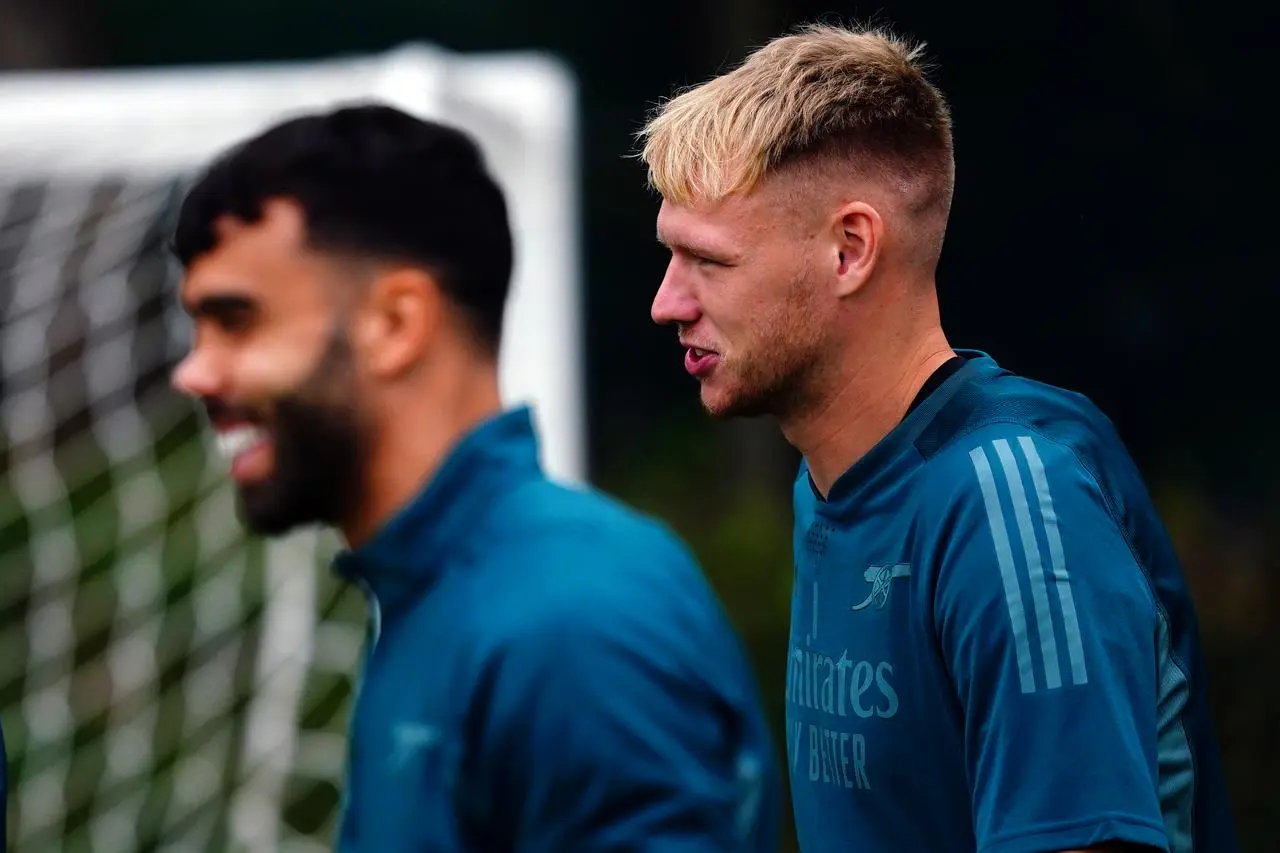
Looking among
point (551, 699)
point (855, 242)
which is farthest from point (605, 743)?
point (855, 242)

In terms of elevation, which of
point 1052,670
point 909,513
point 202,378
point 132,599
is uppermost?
point 202,378

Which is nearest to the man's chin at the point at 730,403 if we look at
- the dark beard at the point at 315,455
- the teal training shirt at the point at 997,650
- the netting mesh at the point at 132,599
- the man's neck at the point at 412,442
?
the teal training shirt at the point at 997,650

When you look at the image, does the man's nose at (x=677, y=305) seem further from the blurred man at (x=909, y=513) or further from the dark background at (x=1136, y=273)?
the dark background at (x=1136, y=273)

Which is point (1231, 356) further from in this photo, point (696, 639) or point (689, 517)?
point (696, 639)

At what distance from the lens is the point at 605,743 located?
134cm

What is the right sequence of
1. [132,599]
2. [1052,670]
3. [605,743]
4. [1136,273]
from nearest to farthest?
1. [605,743]
2. [1052,670]
3. [1136,273]
4. [132,599]

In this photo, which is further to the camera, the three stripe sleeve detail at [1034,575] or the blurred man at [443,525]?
the three stripe sleeve detail at [1034,575]

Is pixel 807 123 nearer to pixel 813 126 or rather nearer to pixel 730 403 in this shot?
pixel 813 126

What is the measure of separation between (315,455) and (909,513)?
53 centimetres

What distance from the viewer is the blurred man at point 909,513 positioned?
1.51m

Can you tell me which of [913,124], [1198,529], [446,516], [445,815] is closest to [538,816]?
[445,815]

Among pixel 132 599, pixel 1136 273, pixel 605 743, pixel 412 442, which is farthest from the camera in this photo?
pixel 132 599

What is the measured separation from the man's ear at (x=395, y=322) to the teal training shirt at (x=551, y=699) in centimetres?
17

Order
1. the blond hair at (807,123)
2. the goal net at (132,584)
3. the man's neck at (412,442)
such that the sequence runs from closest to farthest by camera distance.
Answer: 1. the man's neck at (412,442)
2. the blond hair at (807,123)
3. the goal net at (132,584)
